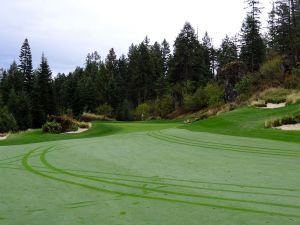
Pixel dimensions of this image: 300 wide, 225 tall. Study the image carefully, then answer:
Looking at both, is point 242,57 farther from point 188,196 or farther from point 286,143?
point 188,196

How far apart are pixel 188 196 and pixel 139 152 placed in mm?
6223

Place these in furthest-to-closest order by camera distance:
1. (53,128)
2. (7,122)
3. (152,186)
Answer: (7,122) < (53,128) < (152,186)

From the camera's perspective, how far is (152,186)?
7.62m

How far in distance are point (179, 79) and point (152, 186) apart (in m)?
70.5

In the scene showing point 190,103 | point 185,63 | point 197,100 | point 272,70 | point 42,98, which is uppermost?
point 185,63

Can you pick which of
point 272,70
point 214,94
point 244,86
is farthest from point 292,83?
point 214,94

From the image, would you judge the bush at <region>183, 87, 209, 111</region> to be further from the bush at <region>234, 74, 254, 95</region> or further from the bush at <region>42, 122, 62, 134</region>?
the bush at <region>42, 122, 62, 134</region>

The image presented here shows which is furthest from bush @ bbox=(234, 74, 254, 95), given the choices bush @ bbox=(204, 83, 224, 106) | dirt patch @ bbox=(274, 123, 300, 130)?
dirt patch @ bbox=(274, 123, 300, 130)

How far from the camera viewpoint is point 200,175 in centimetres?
870

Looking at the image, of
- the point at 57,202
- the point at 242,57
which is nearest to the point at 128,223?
the point at 57,202

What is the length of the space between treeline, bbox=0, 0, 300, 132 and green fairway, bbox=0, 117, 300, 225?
27.5m

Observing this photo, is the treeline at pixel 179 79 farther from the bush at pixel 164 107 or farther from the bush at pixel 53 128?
the bush at pixel 53 128

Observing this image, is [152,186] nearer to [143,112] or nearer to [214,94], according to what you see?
[214,94]

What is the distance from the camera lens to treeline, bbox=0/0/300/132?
48094 millimetres
